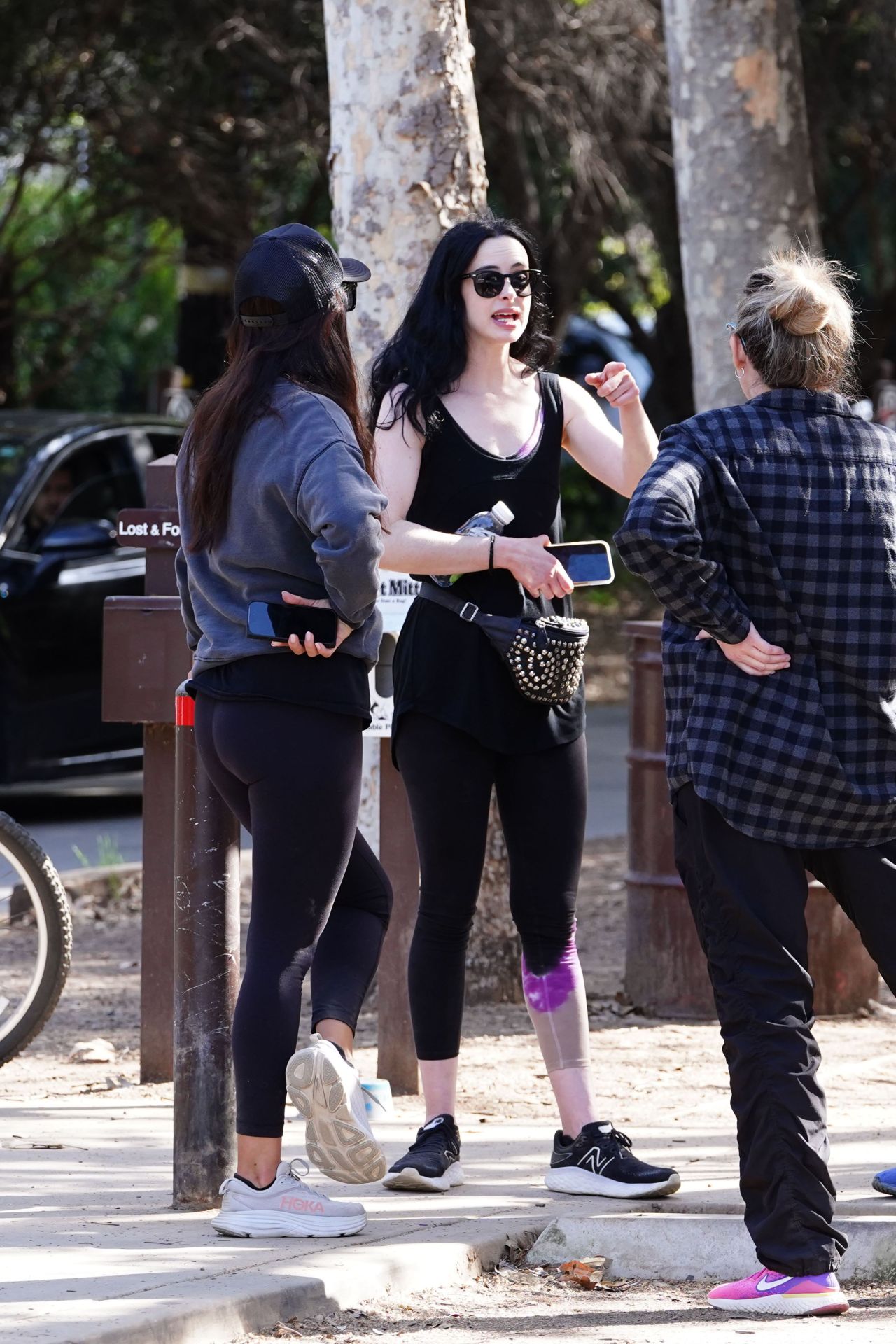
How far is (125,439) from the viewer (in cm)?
1020

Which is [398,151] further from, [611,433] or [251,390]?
[251,390]

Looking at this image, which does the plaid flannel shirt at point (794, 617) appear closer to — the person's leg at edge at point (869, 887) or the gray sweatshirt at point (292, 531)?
the person's leg at edge at point (869, 887)

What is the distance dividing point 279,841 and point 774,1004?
947 millimetres

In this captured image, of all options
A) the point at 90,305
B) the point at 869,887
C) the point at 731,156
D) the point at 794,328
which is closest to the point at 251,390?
the point at 794,328

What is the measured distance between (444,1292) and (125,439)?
706cm

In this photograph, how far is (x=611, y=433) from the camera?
443 cm

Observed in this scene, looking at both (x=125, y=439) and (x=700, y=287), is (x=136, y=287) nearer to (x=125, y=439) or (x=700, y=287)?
(x=125, y=439)

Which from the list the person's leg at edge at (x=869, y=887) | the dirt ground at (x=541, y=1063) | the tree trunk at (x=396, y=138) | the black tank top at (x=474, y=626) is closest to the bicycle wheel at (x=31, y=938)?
the dirt ground at (x=541, y=1063)

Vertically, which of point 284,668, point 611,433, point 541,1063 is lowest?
point 541,1063

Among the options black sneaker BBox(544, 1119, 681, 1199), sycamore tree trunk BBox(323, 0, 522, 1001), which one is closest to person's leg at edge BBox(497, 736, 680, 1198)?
black sneaker BBox(544, 1119, 681, 1199)

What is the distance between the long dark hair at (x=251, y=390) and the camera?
146 inches

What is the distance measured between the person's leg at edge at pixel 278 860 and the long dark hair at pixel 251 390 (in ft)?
1.26

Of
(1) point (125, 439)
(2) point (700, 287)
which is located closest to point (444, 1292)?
(2) point (700, 287)

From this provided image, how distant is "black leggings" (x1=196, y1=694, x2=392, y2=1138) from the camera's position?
369 centimetres
